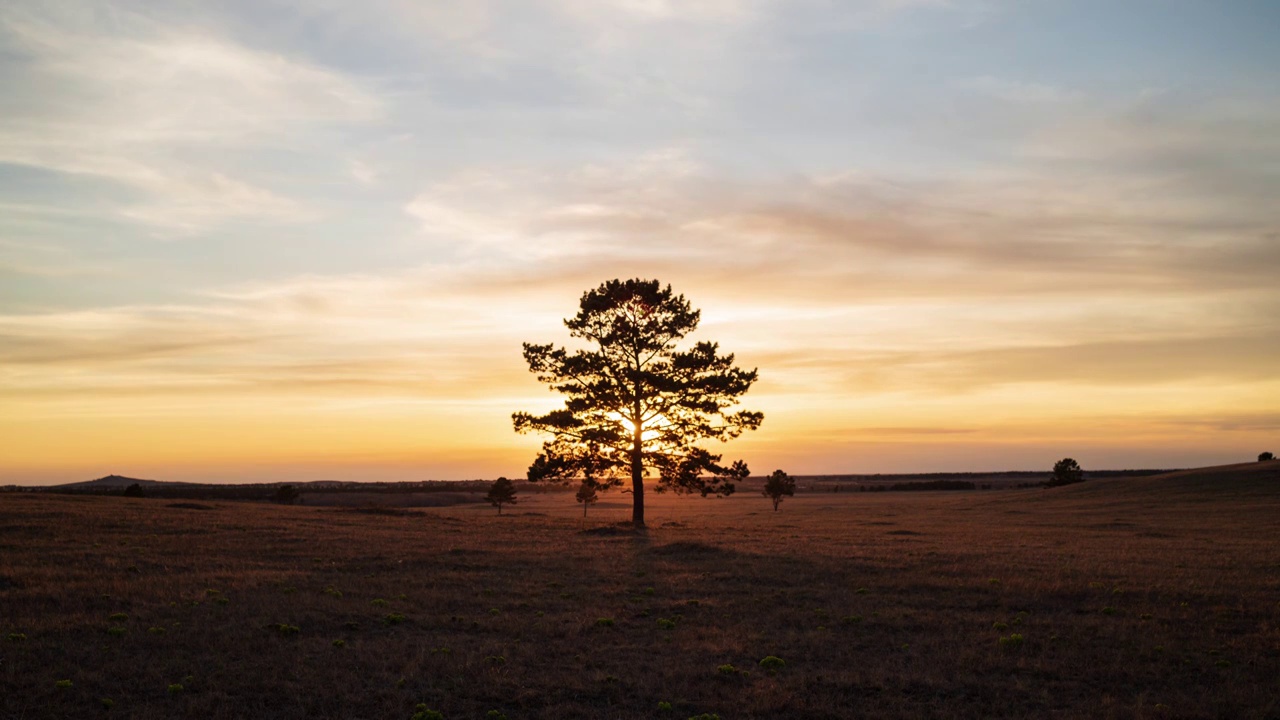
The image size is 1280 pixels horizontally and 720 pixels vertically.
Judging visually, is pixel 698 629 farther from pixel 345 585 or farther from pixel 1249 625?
pixel 1249 625

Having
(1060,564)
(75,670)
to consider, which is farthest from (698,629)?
(1060,564)

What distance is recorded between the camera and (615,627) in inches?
823

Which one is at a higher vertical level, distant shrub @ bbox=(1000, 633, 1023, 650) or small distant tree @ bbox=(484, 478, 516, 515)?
small distant tree @ bbox=(484, 478, 516, 515)

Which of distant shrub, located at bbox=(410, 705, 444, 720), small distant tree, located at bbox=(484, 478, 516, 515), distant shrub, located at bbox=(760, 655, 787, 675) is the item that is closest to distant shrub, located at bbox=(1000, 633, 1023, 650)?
distant shrub, located at bbox=(760, 655, 787, 675)

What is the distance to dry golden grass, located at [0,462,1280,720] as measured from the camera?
49.6ft

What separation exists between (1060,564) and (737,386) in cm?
2283

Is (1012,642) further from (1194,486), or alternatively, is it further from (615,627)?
(1194,486)

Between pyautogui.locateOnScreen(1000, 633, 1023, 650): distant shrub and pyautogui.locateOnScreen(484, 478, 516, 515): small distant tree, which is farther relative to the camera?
pyautogui.locateOnScreen(484, 478, 516, 515): small distant tree

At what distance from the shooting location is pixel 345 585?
1003 inches

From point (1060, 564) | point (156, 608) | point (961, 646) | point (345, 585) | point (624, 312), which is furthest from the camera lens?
point (624, 312)

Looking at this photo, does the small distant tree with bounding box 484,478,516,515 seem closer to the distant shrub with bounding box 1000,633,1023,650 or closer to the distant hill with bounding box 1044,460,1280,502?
the distant hill with bounding box 1044,460,1280,502

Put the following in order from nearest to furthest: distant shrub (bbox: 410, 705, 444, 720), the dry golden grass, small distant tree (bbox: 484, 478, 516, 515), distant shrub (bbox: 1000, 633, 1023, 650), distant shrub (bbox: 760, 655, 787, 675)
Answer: distant shrub (bbox: 410, 705, 444, 720) < the dry golden grass < distant shrub (bbox: 760, 655, 787, 675) < distant shrub (bbox: 1000, 633, 1023, 650) < small distant tree (bbox: 484, 478, 516, 515)

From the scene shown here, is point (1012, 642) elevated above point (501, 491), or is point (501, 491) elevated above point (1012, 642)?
point (501, 491)

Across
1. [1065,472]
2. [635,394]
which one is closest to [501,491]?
[635,394]
